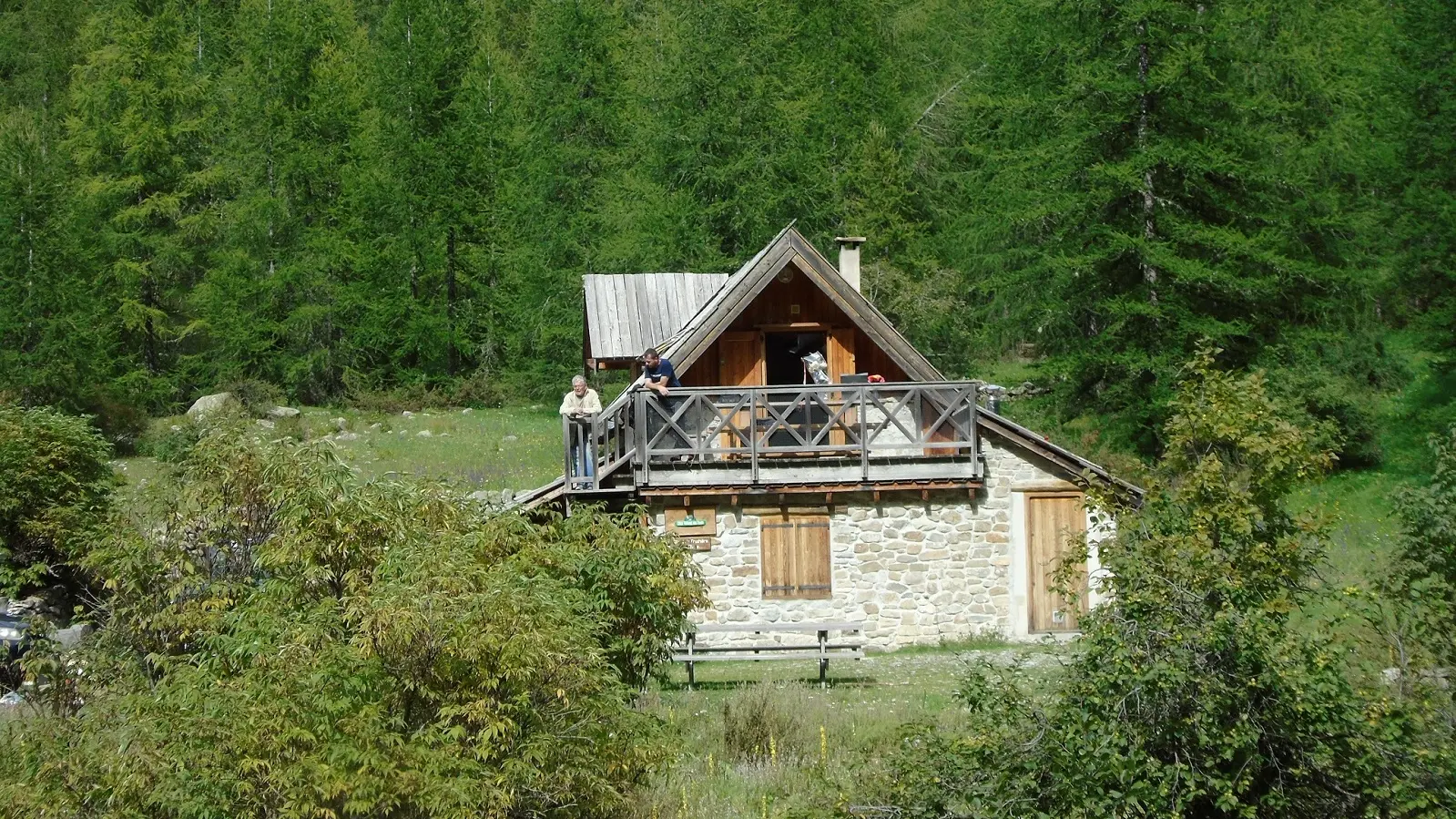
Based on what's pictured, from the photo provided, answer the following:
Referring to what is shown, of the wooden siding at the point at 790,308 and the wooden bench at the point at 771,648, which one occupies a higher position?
the wooden siding at the point at 790,308

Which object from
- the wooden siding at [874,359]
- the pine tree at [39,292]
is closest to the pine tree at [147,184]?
the pine tree at [39,292]

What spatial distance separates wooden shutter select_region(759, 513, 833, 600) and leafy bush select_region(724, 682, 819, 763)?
200 inches

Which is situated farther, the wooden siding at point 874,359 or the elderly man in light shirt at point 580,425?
the wooden siding at point 874,359

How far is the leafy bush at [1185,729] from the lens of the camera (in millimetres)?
8758

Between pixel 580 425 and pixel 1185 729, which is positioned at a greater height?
pixel 580 425

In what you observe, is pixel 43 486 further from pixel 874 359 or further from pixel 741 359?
pixel 874 359

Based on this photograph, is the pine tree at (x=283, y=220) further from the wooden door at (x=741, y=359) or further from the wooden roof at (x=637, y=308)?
the wooden door at (x=741, y=359)

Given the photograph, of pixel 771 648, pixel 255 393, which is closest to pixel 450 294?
pixel 255 393

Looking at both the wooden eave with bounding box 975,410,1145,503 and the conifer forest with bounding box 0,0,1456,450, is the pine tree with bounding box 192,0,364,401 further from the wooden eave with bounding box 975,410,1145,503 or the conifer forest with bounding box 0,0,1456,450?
the wooden eave with bounding box 975,410,1145,503

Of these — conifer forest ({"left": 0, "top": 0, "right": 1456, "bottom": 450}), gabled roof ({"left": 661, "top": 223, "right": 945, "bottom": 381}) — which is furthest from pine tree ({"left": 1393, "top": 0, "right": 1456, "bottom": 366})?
gabled roof ({"left": 661, "top": 223, "right": 945, "bottom": 381})

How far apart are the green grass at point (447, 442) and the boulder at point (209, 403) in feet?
1.52

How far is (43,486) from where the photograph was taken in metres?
19.0

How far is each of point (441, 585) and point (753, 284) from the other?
11.1 metres

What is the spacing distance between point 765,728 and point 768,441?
6.67 metres
